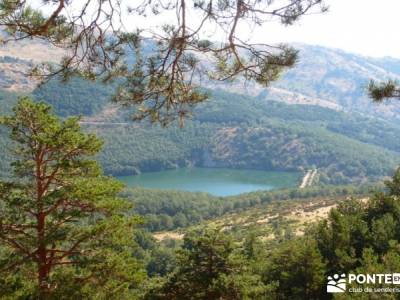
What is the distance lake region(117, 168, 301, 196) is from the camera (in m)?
87.6

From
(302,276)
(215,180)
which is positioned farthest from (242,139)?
(302,276)

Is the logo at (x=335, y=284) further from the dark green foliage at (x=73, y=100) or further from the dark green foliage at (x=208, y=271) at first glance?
the dark green foliage at (x=73, y=100)

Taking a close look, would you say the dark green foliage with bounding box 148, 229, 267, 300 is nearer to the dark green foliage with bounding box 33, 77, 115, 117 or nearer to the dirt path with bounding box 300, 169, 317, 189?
the dirt path with bounding box 300, 169, 317, 189

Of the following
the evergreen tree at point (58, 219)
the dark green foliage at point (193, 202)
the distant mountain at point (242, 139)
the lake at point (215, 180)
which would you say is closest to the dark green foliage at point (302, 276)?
the evergreen tree at point (58, 219)

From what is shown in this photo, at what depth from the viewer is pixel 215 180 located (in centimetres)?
9694

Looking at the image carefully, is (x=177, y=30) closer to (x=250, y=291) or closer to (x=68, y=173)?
(x=68, y=173)

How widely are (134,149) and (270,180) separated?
114 feet

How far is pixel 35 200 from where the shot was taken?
→ 739 cm

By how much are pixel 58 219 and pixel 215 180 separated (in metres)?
89.9

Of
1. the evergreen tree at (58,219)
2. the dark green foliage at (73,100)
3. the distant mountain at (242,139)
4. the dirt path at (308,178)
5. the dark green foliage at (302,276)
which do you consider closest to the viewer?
the evergreen tree at (58,219)

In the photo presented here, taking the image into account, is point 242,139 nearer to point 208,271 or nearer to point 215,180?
point 215,180

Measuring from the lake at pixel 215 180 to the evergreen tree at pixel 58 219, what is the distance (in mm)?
74465

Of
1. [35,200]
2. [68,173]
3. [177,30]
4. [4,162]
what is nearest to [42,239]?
[35,200]

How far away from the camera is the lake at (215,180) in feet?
287
